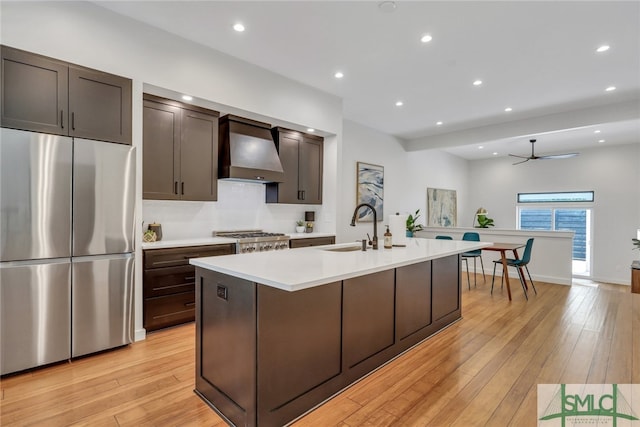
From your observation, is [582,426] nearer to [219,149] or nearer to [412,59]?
[412,59]

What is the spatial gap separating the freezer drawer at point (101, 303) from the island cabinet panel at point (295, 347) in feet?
6.15

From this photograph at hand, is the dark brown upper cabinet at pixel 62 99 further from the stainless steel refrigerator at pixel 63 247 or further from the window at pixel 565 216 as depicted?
the window at pixel 565 216

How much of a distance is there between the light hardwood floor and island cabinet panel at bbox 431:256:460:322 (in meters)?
0.21

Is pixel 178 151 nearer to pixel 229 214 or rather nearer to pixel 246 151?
pixel 246 151

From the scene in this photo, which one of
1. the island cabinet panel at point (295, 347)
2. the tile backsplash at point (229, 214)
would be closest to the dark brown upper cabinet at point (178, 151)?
the tile backsplash at point (229, 214)

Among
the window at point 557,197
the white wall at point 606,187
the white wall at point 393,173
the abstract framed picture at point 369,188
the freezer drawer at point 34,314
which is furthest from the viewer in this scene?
the window at point 557,197

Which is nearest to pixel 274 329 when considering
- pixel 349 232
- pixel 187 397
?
pixel 187 397

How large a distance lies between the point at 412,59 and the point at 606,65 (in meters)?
2.34

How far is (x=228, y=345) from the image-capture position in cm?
189

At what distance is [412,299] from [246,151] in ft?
8.65

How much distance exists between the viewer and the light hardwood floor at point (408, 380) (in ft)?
6.34

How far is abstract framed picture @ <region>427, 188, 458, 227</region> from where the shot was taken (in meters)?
8.46

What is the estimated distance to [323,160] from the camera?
17.1 ft

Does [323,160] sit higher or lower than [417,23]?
lower
